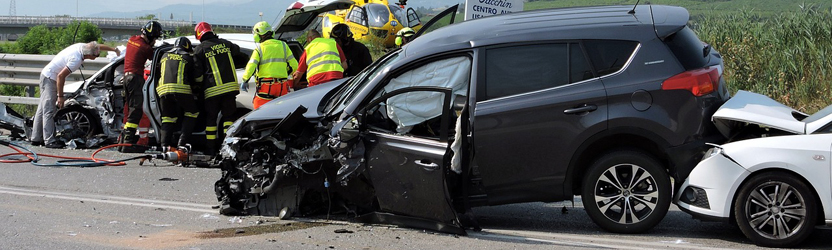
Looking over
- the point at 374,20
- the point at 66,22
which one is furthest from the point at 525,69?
the point at 66,22

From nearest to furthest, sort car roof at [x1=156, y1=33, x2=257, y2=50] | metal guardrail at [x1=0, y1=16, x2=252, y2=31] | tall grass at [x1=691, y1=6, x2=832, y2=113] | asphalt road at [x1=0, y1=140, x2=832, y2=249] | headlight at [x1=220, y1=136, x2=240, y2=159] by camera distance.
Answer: asphalt road at [x1=0, y1=140, x2=832, y2=249]
headlight at [x1=220, y1=136, x2=240, y2=159]
car roof at [x1=156, y1=33, x2=257, y2=50]
tall grass at [x1=691, y1=6, x2=832, y2=113]
metal guardrail at [x1=0, y1=16, x2=252, y2=31]

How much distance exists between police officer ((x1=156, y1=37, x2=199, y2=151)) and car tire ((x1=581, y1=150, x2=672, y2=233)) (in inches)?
212

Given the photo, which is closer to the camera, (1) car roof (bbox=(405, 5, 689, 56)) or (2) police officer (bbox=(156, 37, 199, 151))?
(1) car roof (bbox=(405, 5, 689, 56))

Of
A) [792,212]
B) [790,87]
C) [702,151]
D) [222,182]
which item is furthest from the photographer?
[790,87]

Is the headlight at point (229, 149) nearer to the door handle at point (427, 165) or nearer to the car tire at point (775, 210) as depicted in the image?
the door handle at point (427, 165)

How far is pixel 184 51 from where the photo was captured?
10.5 metres

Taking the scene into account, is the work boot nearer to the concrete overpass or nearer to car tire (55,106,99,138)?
car tire (55,106,99,138)

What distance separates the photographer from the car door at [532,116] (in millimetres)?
6555

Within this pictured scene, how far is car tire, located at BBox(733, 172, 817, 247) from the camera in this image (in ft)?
19.8

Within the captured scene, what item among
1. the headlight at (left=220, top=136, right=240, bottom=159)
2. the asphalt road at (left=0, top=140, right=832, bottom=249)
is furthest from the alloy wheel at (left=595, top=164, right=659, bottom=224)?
the headlight at (left=220, top=136, right=240, bottom=159)

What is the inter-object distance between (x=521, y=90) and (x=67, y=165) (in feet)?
20.2

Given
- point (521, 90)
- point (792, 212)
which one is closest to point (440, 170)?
point (521, 90)

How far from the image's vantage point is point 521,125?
6.59 metres

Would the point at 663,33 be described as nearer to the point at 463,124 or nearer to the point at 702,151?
the point at 702,151
